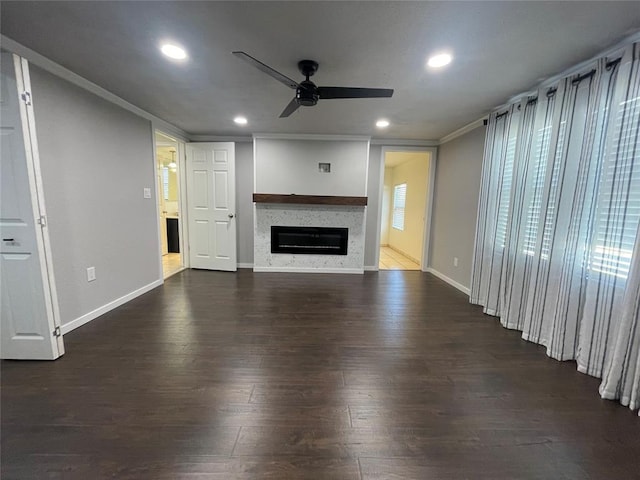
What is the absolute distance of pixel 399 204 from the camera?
7.35 metres

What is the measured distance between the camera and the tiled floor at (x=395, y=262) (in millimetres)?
5496

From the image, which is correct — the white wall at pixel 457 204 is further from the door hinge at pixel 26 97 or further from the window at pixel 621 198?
the door hinge at pixel 26 97

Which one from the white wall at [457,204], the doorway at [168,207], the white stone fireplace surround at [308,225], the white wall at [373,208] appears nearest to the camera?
the white wall at [457,204]

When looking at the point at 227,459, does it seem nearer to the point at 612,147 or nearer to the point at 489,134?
the point at 612,147

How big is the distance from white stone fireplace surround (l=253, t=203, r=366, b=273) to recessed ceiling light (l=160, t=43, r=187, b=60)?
9.31ft

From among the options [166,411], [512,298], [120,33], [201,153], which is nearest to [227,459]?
[166,411]

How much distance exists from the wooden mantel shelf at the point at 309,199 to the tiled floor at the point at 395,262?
5.29ft

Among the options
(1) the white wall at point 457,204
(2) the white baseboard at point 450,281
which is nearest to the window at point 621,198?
(1) the white wall at point 457,204

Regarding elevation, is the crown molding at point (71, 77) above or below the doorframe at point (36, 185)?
above

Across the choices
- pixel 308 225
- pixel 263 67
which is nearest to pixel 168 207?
pixel 308 225

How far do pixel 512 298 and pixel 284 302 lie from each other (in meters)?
2.58

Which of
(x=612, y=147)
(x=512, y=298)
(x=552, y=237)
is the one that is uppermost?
(x=612, y=147)

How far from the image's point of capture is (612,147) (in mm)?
1910

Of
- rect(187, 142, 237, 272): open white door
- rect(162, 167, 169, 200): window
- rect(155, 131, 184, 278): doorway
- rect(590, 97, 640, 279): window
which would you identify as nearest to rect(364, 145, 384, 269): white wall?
rect(187, 142, 237, 272): open white door
